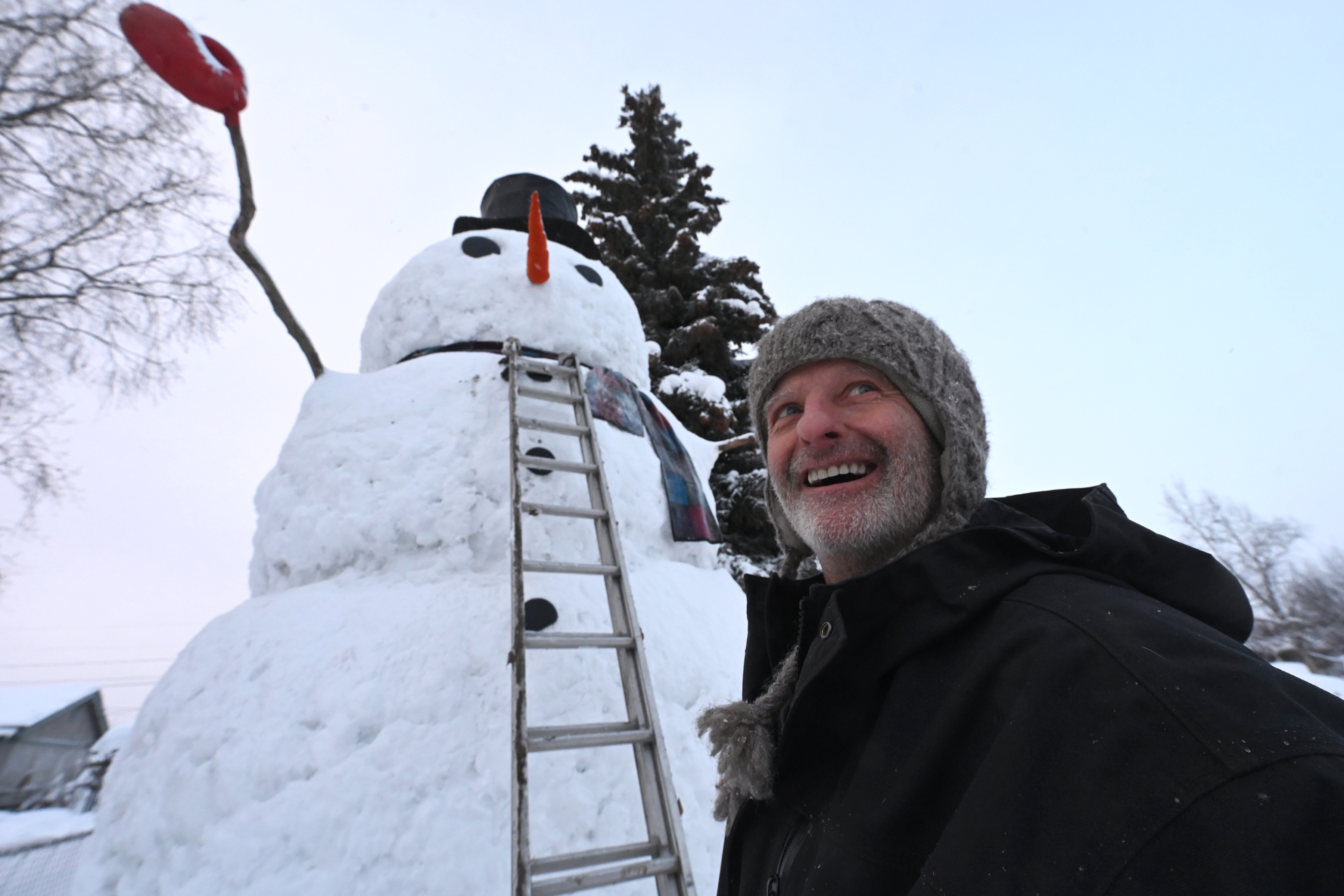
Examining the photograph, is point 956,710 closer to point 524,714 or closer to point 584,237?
point 524,714

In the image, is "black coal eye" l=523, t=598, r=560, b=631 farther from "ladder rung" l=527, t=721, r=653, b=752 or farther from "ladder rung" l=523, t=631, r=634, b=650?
"ladder rung" l=527, t=721, r=653, b=752

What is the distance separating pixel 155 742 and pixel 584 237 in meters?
3.91

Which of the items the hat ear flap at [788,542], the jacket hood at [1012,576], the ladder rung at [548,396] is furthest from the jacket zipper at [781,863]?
the ladder rung at [548,396]

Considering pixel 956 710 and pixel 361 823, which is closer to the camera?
pixel 956 710

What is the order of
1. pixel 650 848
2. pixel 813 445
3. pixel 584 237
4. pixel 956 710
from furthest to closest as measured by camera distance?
pixel 584 237, pixel 650 848, pixel 813 445, pixel 956 710

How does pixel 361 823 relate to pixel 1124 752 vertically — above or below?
below

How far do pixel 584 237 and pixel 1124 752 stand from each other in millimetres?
4808

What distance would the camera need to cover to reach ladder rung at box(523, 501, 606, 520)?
8.95 feet

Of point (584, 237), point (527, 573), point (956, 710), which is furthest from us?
point (584, 237)

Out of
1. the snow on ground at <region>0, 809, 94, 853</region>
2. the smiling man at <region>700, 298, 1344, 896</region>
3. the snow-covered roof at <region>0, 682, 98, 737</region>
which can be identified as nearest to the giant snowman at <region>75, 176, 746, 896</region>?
the smiling man at <region>700, 298, 1344, 896</region>

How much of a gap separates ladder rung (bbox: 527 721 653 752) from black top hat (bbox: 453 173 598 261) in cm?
351

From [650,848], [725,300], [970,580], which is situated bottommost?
[650,848]

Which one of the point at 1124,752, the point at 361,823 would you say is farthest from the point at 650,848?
the point at 1124,752

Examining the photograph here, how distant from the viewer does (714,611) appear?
3.44m
